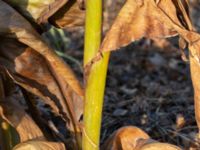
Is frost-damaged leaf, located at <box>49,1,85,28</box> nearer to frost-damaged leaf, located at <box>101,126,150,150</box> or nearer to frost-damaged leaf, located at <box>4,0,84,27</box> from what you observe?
frost-damaged leaf, located at <box>4,0,84,27</box>

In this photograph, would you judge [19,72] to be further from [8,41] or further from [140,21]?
[140,21]

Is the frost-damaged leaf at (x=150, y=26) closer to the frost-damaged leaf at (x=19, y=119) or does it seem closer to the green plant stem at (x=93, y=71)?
the green plant stem at (x=93, y=71)

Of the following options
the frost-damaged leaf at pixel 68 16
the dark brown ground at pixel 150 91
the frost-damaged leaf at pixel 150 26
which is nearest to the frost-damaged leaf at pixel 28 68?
the frost-damaged leaf at pixel 68 16

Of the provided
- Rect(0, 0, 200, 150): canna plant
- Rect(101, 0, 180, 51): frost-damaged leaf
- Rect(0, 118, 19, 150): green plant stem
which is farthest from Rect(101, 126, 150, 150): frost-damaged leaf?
Rect(101, 0, 180, 51): frost-damaged leaf

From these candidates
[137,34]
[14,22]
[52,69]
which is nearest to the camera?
[137,34]

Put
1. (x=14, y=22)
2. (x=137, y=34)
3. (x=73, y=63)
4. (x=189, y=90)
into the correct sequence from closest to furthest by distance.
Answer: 1. (x=137, y=34)
2. (x=14, y=22)
3. (x=189, y=90)
4. (x=73, y=63)

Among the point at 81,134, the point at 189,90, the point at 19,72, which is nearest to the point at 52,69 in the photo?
the point at 19,72
